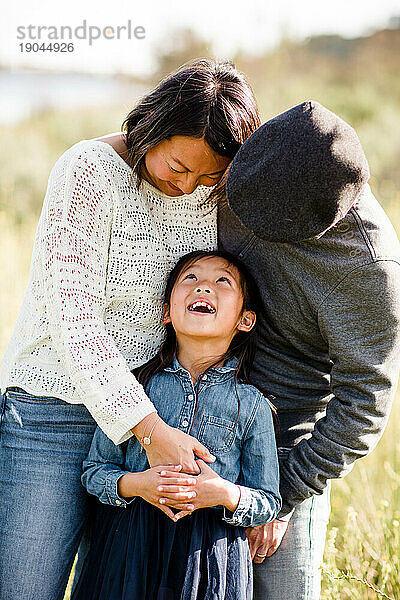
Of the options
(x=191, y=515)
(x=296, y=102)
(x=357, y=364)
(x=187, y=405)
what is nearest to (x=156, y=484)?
(x=191, y=515)

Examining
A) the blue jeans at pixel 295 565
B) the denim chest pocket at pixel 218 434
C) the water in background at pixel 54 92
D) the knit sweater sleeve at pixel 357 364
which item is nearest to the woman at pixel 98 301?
the denim chest pocket at pixel 218 434

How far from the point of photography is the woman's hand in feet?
7.45

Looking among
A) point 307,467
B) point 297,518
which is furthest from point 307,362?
point 297,518

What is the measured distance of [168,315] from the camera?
263 centimetres

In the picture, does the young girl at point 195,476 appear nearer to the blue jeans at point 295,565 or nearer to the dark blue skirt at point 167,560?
the dark blue skirt at point 167,560

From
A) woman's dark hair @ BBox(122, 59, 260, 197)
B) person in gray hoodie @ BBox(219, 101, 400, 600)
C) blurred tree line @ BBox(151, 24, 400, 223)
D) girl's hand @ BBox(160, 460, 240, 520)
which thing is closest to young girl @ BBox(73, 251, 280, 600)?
girl's hand @ BBox(160, 460, 240, 520)

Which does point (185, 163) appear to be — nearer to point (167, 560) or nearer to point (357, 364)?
point (357, 364)

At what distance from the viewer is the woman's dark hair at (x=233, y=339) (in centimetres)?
258

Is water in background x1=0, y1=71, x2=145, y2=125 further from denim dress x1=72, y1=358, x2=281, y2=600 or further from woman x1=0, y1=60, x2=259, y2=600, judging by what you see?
denim dress x1=72, y1=358, x2=281, y2=600

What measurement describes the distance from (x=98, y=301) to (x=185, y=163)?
48 centimetres

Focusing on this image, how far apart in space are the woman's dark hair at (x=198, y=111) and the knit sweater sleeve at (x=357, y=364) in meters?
0.56

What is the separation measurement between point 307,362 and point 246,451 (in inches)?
14.0

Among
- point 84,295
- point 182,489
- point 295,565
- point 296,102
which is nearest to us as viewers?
point 182,489

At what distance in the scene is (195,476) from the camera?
2.27 metres
